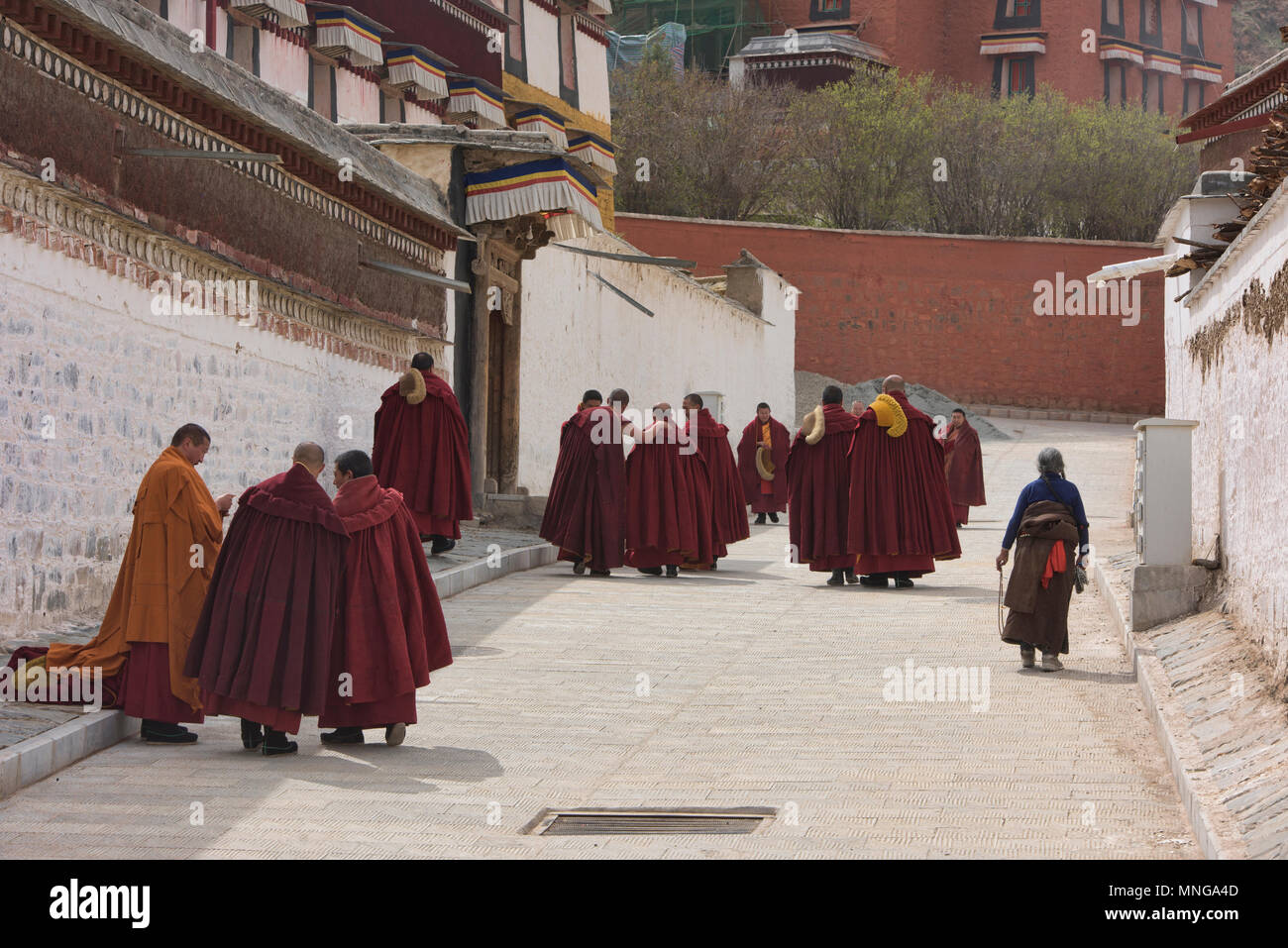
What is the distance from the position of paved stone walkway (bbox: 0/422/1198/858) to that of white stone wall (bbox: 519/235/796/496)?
7740mm

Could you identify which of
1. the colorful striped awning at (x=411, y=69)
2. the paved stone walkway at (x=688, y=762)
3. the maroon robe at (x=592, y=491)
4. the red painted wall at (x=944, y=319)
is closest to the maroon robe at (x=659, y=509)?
the maroon robe at (x=592, y=491)

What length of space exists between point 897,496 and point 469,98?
13.1 m

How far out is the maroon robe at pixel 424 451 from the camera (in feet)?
42.2

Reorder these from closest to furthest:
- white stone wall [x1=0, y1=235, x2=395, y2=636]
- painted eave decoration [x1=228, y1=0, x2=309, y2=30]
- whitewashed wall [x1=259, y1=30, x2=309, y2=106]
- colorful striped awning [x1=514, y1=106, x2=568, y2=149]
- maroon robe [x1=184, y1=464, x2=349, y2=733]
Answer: maroon robe [x1=184, y1=464, x2=349, y2=733], white stone wall [x1=0, y1=235, x2=395, y2=636], painted eave decoration [x1=228, y1=0, x2=309, y2=30], whitewashed wall [x1=259, y1=30, x2=309, y2=106], colorful striped awning [x1=514, y1=106, x2=568, y2=149]

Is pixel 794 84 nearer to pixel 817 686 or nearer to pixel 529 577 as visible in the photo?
pixel 529 577

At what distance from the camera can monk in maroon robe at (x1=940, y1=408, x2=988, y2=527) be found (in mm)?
19609

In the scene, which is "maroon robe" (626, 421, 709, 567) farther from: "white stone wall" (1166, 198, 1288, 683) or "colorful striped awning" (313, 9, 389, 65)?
"colorful striped awning" (313, 9, 389, 65)

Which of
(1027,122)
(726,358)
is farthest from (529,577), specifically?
(1027,122)

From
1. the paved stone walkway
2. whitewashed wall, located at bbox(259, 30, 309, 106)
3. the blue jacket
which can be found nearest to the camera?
the paved stone walkway

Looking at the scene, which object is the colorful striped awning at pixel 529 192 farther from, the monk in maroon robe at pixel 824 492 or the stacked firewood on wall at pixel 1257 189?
the stacked firewood on wall at pixel 1257 189

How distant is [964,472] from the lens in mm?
19750

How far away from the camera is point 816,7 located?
46344 millimetres

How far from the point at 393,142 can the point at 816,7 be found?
32589 mm

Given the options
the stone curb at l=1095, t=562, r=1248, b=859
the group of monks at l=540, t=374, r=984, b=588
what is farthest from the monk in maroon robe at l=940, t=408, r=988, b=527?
the stone curb at l=1095, t=562, r=1248, b=859
